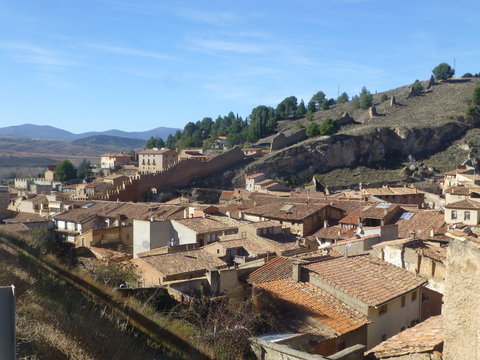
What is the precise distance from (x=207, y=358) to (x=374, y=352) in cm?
250

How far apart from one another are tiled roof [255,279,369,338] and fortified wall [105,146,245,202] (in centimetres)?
3484

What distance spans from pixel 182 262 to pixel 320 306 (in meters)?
5.15

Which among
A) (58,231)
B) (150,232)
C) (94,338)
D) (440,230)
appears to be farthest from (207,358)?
(58,231)

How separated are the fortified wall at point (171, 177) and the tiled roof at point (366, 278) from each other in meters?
34.5

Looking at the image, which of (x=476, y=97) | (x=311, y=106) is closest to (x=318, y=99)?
(x=311, y=106)

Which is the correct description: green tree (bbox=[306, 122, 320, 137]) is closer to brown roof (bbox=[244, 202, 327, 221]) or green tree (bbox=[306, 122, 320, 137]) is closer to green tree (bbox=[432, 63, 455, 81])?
brown roof (bbox=[244, 202, 327, 221])

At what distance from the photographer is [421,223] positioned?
80.8ft

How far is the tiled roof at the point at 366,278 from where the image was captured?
35.4 feet

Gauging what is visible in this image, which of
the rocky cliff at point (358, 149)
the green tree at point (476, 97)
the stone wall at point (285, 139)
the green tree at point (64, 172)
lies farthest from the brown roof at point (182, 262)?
the green tree at point (476, 97)

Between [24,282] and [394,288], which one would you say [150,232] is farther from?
[24,282]

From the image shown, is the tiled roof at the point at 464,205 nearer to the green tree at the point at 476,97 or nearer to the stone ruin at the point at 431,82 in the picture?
the green tree at the point at 476,97

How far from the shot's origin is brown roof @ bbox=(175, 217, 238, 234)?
22666 mm

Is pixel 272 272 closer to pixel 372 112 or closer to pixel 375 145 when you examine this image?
pixel 375 145

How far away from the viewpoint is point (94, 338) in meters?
5.61
